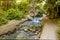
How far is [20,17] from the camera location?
34.4 ft

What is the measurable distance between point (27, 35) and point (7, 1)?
18.3 feet

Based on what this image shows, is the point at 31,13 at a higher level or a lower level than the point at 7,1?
lower

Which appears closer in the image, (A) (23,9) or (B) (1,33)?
(B) (1,33)

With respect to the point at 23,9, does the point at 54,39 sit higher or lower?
lower

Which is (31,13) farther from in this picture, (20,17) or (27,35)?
(27,35)

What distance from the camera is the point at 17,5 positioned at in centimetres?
1211

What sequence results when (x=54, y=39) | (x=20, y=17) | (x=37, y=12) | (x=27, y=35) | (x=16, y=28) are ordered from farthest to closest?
(x=37, y=12), (x=20, y=17), (x=16, y=28), (x=27, y=35), (x=54, y=39)

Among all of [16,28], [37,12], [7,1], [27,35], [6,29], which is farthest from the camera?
[37,12]

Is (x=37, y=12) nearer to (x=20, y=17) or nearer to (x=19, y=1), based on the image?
(x=19, y=1)

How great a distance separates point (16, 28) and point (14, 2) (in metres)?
4.35

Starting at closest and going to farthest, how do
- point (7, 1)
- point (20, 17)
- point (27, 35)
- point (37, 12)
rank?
point (27, 35)
point (20, 17)
point (7, 1)
point (37, 12)

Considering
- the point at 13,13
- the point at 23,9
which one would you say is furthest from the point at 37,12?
the point at 13,13

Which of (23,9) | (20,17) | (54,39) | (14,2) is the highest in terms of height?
(14,2)

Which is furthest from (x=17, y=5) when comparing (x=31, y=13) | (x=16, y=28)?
(x=16, y=28)
